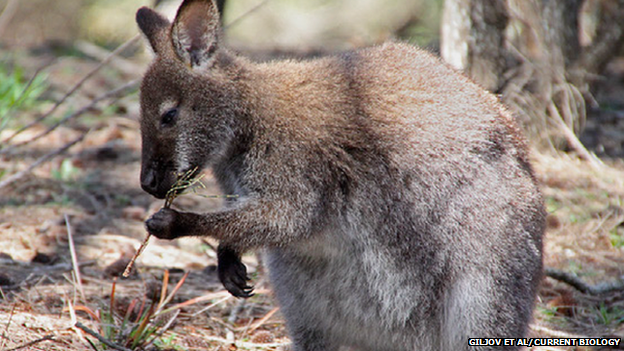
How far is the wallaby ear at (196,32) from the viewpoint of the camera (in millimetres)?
3361

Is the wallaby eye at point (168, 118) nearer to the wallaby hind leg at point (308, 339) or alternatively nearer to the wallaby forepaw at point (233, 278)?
the wallaby forepaw at point (233, 278)

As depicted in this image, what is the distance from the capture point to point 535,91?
19.2 ft

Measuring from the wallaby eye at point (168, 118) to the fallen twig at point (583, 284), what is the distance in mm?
2293

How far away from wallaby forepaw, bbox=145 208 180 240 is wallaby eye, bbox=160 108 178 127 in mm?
432

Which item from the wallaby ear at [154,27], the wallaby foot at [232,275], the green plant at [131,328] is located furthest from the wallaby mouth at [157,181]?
the wallaby ear at [154,27]

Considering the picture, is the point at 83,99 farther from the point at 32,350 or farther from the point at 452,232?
the point at 452,232

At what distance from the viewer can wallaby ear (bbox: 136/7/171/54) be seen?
358cm

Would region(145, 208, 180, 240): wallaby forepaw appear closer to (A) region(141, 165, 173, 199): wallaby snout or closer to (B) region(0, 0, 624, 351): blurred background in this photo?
(A) region(141, 165, 173, 199): wallaby snout

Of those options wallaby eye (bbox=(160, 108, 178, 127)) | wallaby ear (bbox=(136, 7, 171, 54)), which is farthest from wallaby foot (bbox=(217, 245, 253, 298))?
wallaby ear (bbox=(136, 7, 171, 54))

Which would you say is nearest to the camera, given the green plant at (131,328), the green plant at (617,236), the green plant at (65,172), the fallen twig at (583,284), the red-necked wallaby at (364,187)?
the red-necked wallaby at (364,187)

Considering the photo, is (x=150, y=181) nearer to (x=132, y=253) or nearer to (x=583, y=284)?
(x=132, y=253)

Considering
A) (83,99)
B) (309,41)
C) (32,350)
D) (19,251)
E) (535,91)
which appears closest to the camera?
(32,350)

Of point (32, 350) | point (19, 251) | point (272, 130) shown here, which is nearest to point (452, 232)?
point (272, 130)

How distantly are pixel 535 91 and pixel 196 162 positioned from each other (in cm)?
337
